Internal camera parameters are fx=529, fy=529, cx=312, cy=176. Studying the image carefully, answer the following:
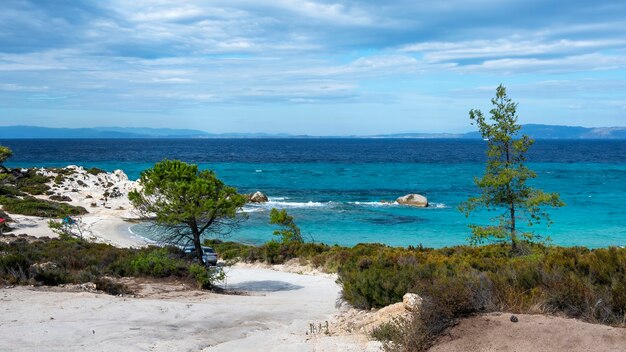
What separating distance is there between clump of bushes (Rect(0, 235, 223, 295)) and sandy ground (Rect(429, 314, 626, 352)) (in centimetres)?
1051

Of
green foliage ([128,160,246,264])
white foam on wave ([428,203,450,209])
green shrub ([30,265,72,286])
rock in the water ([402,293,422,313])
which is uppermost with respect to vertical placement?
green foliage ([128,160,246,264])

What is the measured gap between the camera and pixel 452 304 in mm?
9141

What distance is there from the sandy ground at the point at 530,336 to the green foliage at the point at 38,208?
38.8 meters

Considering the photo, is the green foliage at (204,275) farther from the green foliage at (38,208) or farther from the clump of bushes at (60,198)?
the clump of bushes at (60,198)

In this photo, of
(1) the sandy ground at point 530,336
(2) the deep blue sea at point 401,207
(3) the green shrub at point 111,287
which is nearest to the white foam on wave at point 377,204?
(2) the deep blue sea at point 401,207

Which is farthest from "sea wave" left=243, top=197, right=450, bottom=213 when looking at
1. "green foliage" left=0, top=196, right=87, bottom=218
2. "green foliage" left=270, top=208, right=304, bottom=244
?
"green foliage" left=270, top=208, right=304, bottom=244

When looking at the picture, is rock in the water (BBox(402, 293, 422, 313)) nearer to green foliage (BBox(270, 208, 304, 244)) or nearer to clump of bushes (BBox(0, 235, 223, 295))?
clump of bushes (BBox(0, 235, 223, 295))

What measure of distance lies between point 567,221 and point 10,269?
139 ft

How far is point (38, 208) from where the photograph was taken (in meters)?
44.2

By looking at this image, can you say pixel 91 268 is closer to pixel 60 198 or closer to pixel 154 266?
pixel 154 266

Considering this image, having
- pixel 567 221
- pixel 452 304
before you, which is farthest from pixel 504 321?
pixel 567 221

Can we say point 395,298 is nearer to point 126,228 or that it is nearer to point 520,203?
point 520,203

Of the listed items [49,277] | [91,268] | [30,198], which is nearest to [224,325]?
[49,277]

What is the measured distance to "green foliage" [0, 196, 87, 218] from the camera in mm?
42562
